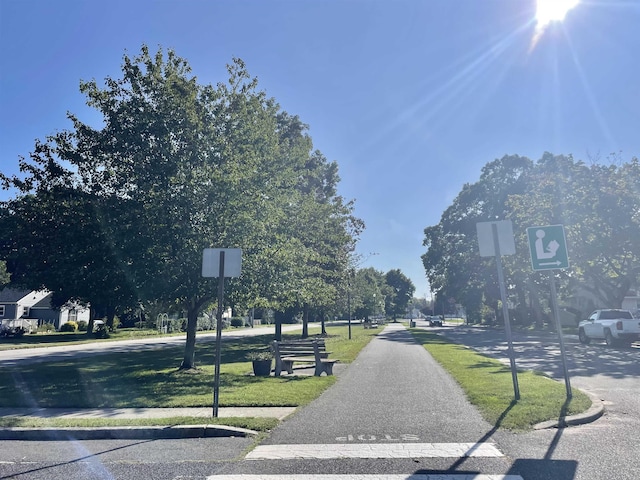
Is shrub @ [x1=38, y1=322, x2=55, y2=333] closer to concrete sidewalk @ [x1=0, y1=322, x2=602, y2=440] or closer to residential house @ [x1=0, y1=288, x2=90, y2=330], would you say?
residential house @ [x1=0, y1=288, x2=90, y2=330]

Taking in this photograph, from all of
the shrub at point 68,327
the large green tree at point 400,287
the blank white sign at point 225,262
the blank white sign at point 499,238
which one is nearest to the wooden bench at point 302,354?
the blank white sign at point 225,262

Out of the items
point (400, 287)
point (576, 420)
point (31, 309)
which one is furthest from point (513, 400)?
point (400, 287)

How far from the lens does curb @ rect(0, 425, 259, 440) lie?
22.7 ft

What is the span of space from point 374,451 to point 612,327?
73.5 ft

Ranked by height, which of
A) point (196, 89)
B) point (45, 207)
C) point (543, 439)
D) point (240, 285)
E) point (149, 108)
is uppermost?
point (196, 89)

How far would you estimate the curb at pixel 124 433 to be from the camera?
22.7 feet

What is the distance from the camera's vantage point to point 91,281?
13.5m

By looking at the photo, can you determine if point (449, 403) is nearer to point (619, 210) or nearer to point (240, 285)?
point (240, 285)

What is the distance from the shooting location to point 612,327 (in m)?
23.4

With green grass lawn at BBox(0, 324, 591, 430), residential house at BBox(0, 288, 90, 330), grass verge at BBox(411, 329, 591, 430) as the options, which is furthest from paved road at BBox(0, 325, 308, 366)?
residential house at BBox(0, 288, 90, 330)

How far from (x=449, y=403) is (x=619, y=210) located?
2360cm

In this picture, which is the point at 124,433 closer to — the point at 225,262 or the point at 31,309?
the point at 225,262

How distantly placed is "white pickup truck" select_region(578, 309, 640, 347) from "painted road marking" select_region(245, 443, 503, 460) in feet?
69.3

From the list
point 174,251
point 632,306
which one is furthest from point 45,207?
point 632,306
